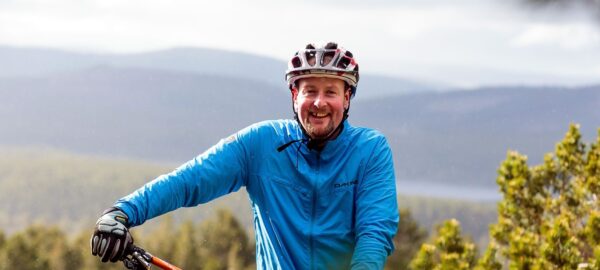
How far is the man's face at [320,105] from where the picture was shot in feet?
14.3

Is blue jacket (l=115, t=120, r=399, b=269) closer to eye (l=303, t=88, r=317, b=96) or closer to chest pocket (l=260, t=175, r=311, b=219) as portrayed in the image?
chest pocket (l=260, t=175, r=311, b=219)

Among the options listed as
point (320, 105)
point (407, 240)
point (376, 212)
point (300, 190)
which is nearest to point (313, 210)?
point (300, 190)

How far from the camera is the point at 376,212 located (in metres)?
4.20

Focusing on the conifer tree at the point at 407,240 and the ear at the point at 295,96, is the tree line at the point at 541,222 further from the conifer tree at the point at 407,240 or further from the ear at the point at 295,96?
the conifer tree at the point at 407,240

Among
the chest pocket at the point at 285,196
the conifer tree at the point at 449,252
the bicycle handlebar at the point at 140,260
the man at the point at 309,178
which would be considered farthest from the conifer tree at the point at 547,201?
the bicycle handlebar at the point at 140,260

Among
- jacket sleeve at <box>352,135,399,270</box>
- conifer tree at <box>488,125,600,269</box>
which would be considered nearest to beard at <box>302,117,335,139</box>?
jacket sleeve at <box>352,135,399,270</box>

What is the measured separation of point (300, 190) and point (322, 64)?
59 cm

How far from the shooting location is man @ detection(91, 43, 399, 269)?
4246 mm

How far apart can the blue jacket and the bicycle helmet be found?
0.26 meters

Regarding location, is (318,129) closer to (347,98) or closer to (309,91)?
(309,91)

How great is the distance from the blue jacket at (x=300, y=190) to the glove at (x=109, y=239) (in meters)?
0.28

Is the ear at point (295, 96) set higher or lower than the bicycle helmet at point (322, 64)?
lower

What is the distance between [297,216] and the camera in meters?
4.32

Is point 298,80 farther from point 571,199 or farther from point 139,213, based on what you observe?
point 571,199
